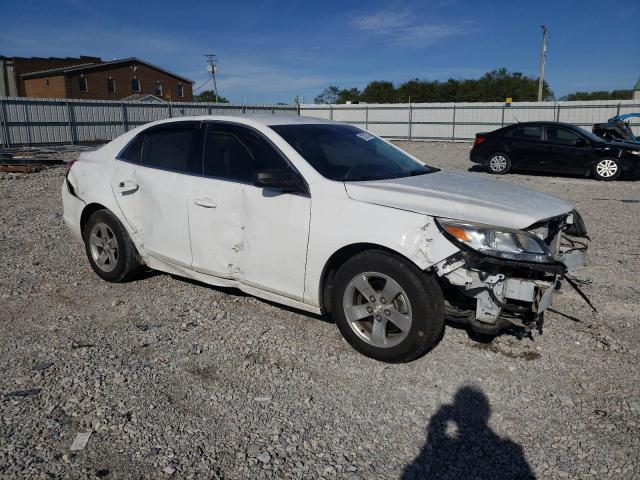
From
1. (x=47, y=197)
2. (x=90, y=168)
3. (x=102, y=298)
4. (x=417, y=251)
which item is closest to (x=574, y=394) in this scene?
(x=417, y=251)

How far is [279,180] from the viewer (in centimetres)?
385

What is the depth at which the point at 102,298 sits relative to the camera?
16.2 feet

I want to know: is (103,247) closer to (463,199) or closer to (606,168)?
(463,199)

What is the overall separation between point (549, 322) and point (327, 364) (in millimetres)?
1978

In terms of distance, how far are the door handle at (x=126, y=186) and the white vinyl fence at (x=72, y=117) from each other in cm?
1589

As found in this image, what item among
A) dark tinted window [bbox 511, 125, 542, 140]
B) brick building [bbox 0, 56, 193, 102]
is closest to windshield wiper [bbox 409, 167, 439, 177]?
dark tinted window [bbox 511, 125, 542, 140]

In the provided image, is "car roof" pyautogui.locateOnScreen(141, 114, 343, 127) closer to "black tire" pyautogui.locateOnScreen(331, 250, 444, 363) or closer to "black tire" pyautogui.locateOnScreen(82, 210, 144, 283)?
"black tire" pyautogui.locateOnScreen(82, 210, 144, 283)

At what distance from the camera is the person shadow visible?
104 inches

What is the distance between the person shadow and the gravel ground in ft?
0.03

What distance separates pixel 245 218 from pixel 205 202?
1.44ft

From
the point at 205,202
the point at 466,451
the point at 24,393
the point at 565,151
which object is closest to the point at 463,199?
the point at 466,451

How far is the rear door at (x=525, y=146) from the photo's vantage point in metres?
14.5

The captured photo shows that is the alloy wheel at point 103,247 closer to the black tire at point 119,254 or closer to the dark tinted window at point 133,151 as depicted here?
the black tire at point 119,254

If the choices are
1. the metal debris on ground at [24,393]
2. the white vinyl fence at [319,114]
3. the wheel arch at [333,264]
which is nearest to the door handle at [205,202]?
the wheel arch at [333,264]
